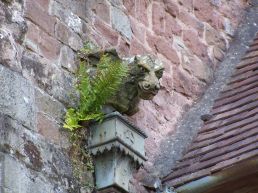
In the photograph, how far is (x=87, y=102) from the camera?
5746 millimetres

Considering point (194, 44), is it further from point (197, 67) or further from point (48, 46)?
point (48, 46)

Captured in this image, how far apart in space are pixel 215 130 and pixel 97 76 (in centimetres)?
100

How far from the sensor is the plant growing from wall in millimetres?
5641

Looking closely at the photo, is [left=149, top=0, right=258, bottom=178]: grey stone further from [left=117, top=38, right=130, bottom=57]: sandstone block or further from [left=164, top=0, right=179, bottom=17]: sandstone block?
[left=117, top=38, right=130, bottom=57]: sandstone block

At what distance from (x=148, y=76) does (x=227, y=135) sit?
76 cm

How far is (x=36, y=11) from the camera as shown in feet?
19.0

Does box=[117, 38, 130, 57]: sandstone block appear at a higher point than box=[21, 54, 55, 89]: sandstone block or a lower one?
higher

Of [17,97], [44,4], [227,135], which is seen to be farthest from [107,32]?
[17,97]

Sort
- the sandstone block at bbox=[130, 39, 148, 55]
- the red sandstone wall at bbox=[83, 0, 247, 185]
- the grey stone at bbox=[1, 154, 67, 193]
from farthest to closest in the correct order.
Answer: the sandstone block at bbox=[130, 39, 148, 55], the red sandstone wall at bbox=[83, 0, 247, 185], the grey stone at bbox=[1, 154, 67, 193]

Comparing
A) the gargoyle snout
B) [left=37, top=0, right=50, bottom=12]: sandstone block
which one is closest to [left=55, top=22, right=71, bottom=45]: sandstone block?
[left=37, top=0, right=50, bottom=12]: sandstone block

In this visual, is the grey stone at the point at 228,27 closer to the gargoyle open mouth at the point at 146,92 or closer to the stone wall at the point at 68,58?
the stone wall at the point at 68,58

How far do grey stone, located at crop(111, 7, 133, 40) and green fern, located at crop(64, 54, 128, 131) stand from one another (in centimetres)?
72

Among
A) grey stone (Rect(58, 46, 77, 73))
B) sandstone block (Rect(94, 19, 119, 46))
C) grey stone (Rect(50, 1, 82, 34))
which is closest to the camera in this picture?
grey stone (Rect(58, 46, 77, 73))

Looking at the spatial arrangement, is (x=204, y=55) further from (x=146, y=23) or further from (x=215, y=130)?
(x=215, y=130)
